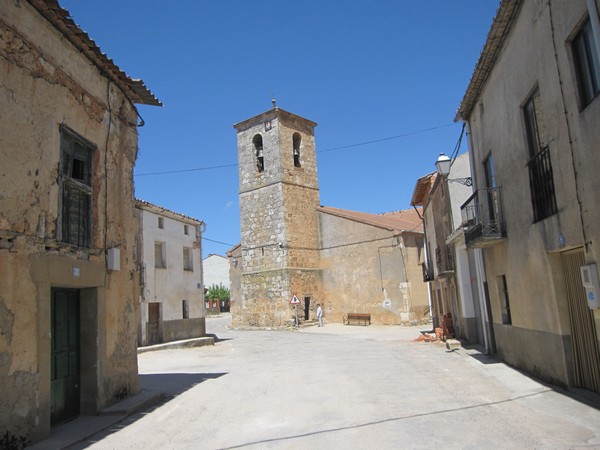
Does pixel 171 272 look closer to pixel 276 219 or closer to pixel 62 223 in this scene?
pixel 276 219

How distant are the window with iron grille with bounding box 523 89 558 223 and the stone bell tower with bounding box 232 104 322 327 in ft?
79.7

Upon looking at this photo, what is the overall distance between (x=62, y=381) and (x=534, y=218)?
7580 millimetres

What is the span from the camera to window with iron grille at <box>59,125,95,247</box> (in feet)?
23.3

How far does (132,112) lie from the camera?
9.67 m

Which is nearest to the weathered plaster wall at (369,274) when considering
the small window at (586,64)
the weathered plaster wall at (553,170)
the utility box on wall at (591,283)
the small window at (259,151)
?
the small window at (259,151)

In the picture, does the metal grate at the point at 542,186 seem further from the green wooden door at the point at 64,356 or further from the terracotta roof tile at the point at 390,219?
the terracotta roof tile at the point at 390,219

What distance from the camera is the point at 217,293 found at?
6775 cm

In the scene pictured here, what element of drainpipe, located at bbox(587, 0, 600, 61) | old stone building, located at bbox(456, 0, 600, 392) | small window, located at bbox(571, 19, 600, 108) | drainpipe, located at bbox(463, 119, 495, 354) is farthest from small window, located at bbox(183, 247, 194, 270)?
drainpipe, located at bbox(587, 0, 600, 61)

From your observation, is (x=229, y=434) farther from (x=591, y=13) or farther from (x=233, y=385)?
(x=591, y=13)

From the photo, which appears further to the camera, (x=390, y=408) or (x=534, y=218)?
(x=534, y=218)

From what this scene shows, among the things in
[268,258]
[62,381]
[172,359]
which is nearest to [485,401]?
[62,381]

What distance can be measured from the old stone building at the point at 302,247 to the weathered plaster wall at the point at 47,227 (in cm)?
2315

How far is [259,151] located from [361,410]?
29022 millimetres

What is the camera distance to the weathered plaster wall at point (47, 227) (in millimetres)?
5656
